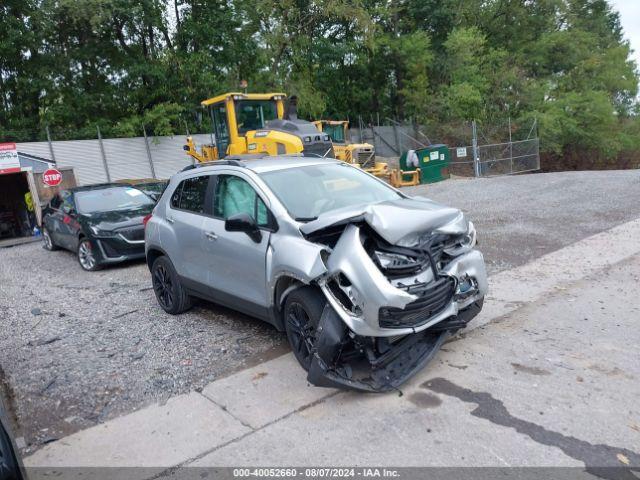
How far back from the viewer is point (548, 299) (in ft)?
18.4

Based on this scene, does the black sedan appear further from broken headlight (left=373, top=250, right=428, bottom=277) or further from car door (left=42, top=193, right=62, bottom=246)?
broken headlight (left=373, top=250, right=428, bottom=277)

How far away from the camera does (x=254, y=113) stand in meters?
15.1

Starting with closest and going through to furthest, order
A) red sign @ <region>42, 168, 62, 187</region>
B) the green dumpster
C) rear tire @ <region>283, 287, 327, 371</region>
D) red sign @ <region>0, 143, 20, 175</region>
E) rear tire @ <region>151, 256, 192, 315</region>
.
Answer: rear tire @ <region>283, 287, 327, 371</region> → rear tire @ <region>151, 256, 192, 315</region> → red sign @ <region>42, 168, 62, 187</region> → red sign @ <region>0, 143, 20, 175</region> → the green dumpster

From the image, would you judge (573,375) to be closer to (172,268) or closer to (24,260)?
(172,268)

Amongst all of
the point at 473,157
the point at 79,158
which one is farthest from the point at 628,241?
the point at 79,158

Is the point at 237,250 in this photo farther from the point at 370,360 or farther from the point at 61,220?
the point at 61,220

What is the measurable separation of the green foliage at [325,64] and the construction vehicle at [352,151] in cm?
615

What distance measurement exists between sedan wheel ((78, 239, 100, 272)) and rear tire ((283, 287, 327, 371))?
576 cm

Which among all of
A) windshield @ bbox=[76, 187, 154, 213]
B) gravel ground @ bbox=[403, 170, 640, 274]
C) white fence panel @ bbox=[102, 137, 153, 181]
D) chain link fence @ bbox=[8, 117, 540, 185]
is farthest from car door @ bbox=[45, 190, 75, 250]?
white fence panel @ bbox=[102, 137, 153, 181]

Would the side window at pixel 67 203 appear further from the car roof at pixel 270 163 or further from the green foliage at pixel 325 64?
the green foliage at pixel 325 64

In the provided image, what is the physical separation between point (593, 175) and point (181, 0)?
772 inches

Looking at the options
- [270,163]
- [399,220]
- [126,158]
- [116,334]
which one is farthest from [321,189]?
[126,158]

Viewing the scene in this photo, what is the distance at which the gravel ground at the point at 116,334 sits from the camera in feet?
13.5

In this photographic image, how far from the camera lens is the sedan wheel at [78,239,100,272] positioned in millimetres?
8750
